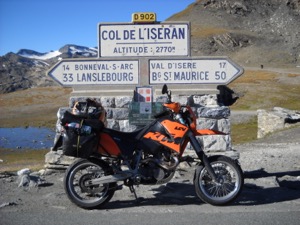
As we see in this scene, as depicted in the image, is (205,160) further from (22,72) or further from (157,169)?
(22,72)

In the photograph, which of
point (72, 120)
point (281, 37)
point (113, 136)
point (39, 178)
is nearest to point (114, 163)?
point (113, 136)

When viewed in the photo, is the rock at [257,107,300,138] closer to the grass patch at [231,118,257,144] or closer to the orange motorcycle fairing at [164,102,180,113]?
the grass patch at [231,118,257,144]

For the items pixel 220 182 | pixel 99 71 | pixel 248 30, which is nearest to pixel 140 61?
pixel 99 71

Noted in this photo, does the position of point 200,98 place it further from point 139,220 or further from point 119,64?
point 139,220

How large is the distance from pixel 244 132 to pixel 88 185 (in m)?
22.4

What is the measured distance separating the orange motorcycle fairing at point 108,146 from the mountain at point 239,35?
73870mm

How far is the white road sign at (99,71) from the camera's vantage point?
8.70 m

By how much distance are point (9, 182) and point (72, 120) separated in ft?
8.33

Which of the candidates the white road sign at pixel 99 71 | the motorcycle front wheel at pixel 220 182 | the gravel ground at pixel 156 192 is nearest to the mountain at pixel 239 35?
the white road sign at pixel 99 71

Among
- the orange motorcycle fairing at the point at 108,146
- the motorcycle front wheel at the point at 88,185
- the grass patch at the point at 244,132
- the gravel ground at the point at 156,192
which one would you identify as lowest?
the grass patch at the point at 244,132

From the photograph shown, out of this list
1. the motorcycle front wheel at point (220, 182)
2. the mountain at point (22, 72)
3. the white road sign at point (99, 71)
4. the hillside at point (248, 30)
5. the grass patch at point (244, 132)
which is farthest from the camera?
the mountain at point (22, 72)

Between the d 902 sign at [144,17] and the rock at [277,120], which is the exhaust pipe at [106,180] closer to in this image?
the d 902 sign at [144,17]

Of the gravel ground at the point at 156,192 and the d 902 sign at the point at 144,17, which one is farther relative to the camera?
the d 902 sign at the point at 144,17

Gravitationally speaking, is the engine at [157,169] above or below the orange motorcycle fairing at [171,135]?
below
